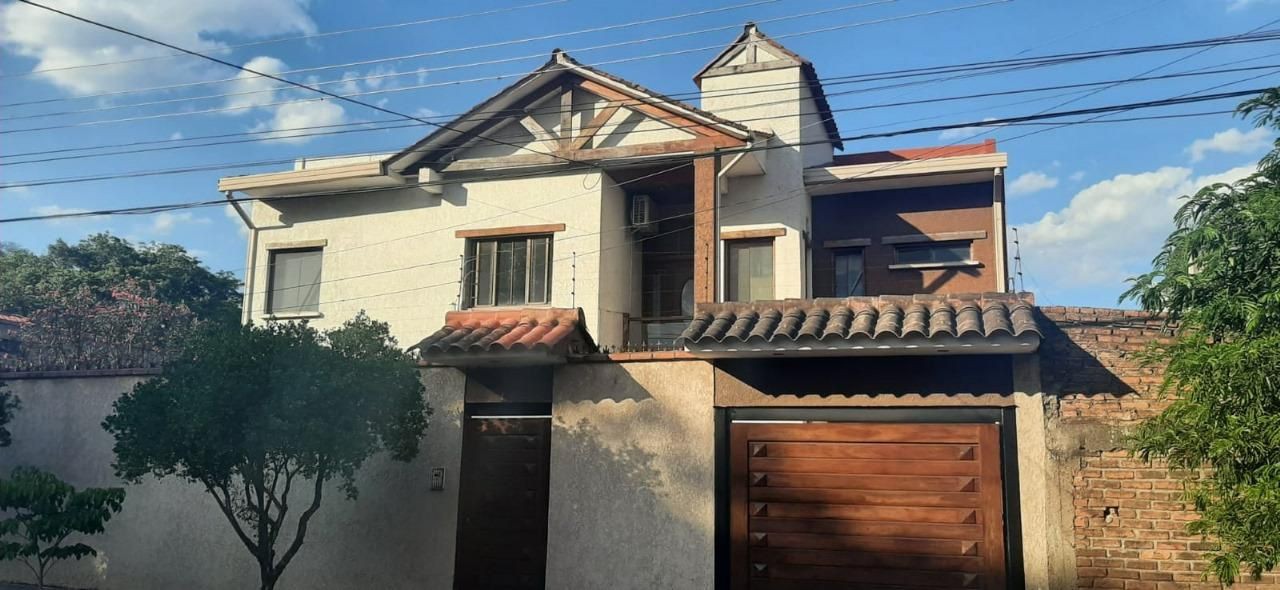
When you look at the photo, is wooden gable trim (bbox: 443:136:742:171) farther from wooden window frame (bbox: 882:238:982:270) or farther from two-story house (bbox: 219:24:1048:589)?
wooden window frame (bbox: 882:238:982:270)

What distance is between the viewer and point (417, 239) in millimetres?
14172

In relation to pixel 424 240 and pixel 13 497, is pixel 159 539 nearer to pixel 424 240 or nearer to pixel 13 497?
pixel 13 497

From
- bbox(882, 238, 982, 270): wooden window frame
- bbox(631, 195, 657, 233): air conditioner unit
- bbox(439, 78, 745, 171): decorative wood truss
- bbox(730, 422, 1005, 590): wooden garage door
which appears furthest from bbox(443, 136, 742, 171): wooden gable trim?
bbox(730, 422, 1005, 590): wooden garage door

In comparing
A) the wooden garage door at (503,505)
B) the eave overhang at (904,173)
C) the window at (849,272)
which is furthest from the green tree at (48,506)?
the window at (849,272)

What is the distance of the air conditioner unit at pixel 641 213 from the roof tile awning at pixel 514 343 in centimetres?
490

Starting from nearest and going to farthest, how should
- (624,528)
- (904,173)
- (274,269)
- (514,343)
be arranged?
(624,528) < (514,343) < (904,173) < (274,269)

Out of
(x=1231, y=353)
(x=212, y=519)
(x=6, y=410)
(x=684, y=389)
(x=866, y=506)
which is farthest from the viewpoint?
(x=6, y=410)

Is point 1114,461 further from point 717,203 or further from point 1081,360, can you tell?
point 717,203

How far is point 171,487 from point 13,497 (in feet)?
5.93

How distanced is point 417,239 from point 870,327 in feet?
→ 30.1

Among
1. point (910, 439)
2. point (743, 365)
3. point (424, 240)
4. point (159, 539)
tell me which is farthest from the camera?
point (424, 240)

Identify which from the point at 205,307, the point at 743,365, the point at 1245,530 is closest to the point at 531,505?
the point at 743,365

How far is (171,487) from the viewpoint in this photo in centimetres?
964

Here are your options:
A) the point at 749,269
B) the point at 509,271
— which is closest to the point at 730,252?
the point at 749,269
